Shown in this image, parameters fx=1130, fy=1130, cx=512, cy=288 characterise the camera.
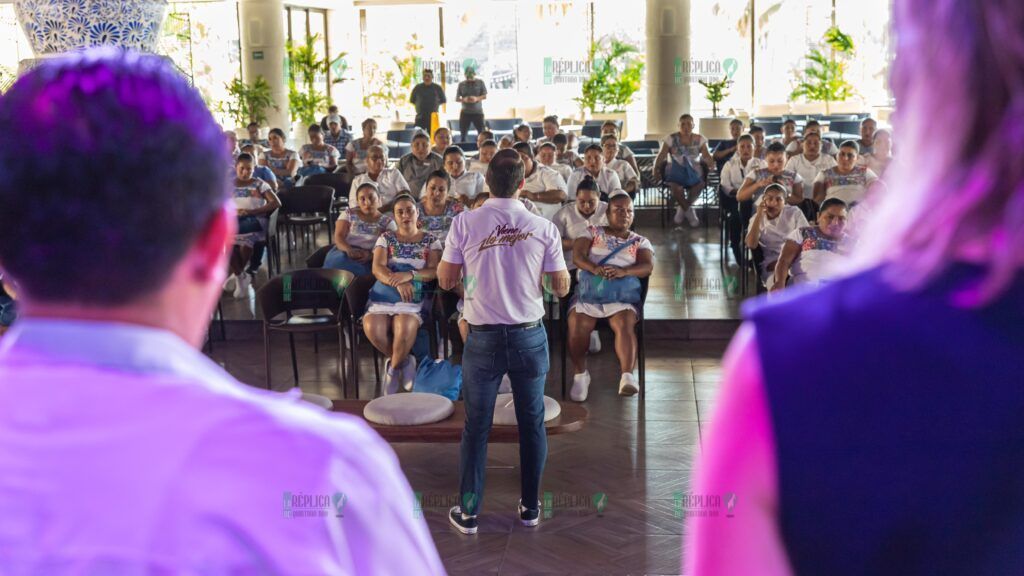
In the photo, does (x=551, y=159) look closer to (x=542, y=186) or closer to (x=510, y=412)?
(x=542, y=186)

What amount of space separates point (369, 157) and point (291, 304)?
2.66 meters

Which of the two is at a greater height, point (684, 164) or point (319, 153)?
point (319, 153)

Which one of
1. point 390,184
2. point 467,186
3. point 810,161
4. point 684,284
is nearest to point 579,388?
point 684,284

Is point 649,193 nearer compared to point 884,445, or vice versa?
point 884,445

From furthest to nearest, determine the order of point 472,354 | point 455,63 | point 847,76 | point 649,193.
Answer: point 455,63
point 847,76
point 649,193
point 472,354

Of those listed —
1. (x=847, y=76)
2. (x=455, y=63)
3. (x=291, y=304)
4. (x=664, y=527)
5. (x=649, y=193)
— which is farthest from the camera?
(x=455, y=63)

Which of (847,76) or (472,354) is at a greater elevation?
(847,76)

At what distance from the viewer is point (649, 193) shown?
14.4 meters

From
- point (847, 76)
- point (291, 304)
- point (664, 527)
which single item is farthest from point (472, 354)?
point (847, 76)

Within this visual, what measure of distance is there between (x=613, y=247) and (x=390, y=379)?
5.00 ft

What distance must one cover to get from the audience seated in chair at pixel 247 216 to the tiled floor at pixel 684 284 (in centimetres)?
19

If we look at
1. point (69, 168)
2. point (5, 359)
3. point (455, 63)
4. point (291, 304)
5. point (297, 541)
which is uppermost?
point (455, 63)

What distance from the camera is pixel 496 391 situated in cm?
443

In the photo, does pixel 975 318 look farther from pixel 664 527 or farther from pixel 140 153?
pixel 664 527
